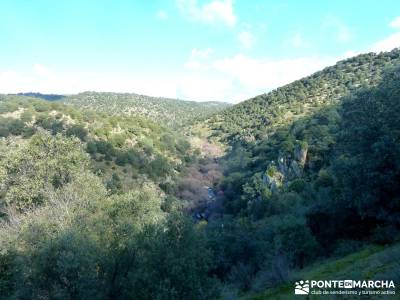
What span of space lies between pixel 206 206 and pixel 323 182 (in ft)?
113

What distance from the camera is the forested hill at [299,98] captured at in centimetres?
10008

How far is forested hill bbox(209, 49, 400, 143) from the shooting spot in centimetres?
10008

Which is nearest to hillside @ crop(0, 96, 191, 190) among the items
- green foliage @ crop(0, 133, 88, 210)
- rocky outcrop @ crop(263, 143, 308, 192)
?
rocky outcrop @ crop(263, 143, 308, 192)

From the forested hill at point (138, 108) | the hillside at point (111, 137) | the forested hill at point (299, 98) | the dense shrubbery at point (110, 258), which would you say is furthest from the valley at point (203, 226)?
the forested hill at point (138, 108)

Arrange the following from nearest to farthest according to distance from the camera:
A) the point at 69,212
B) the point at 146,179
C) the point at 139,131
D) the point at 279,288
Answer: the point at 279,288 → the point at 69,212 → the point at 146,179 → the point at 139,131

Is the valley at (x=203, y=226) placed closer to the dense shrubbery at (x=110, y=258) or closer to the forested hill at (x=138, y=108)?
the dense shrubbery at (x=110, y=258)

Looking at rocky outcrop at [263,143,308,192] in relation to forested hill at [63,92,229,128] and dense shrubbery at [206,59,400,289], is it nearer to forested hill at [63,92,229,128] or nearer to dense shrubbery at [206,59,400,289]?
dense shrubbery at [206,59,400,289]

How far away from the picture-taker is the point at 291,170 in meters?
62.3

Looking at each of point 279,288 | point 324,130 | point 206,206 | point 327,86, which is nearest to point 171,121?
point 327,86

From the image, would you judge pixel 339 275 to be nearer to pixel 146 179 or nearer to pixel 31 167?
pixel 31 167

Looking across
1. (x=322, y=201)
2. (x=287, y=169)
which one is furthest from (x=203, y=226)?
(x=287, y=169)

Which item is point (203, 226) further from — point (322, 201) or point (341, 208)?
point (341, 208)

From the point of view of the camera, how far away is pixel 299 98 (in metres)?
113

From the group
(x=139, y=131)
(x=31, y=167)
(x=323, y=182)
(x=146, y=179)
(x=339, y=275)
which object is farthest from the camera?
(x=139, y=131)
